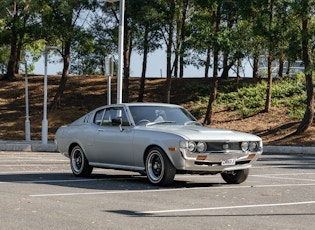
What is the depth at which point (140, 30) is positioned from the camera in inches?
1804

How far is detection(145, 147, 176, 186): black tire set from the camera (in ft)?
44.0

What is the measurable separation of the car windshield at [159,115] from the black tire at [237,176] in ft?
4.17

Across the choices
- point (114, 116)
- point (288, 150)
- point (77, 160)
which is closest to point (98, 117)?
point (114, 116)

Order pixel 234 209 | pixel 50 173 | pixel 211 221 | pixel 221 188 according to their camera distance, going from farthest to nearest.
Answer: pixel 50 173, pixel 221 188, pixel 234 209, pixel 211 221

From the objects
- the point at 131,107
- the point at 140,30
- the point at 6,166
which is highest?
the point at 140,30

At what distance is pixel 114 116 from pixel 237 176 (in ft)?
9.33

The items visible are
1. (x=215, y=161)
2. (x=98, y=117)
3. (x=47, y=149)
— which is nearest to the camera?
(x=215, y=161)

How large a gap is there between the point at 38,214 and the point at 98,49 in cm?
3717

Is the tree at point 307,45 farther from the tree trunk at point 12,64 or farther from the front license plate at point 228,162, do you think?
the tree trunk at point 12,64

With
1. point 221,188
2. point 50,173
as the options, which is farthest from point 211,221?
point 50,173

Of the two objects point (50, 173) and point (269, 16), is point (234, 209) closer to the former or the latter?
point (50, 173)

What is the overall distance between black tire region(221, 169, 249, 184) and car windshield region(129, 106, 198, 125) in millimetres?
1271

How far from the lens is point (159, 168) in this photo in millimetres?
13719

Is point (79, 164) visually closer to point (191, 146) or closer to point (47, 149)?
point (191, 146)
